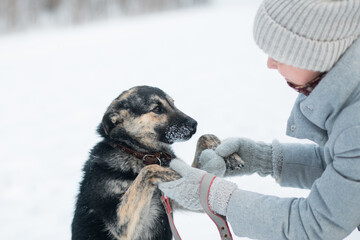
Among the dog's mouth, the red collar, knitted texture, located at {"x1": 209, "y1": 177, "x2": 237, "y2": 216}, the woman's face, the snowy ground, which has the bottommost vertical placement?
the snowy ground

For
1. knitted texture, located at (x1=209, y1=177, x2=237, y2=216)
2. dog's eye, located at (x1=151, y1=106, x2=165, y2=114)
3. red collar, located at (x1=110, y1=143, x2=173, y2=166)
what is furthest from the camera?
dog's eye, located at (x1=151, y1=106, x2=165, y2=114)

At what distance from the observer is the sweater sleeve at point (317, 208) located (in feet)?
4.97

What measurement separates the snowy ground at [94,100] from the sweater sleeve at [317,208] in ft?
3.58

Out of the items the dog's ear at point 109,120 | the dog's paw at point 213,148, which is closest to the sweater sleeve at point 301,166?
the dog's paw at point 213,148

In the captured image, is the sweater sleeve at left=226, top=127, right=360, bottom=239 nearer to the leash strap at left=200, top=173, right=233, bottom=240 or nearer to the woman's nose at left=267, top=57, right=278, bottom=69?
the leash strap at left=200, top=173, right=233, bottom=240

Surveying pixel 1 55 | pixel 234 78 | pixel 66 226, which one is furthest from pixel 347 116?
pixel 1 55

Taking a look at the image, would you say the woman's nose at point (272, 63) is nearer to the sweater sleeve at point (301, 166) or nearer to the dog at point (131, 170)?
the sweater sleeve at point (301, 166)

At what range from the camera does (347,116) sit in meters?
1.57

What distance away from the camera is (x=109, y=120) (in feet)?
9.00

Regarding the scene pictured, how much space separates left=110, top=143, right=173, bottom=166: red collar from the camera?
8.71 feet

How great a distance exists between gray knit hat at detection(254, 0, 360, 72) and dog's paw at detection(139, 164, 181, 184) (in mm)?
968

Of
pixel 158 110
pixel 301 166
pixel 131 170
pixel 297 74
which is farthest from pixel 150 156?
pixel 297 74

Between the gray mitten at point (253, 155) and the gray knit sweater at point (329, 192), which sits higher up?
the gray knit sweater at point (329, 192)

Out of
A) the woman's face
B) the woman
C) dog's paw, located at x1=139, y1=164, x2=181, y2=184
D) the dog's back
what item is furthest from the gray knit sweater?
the dog's back
